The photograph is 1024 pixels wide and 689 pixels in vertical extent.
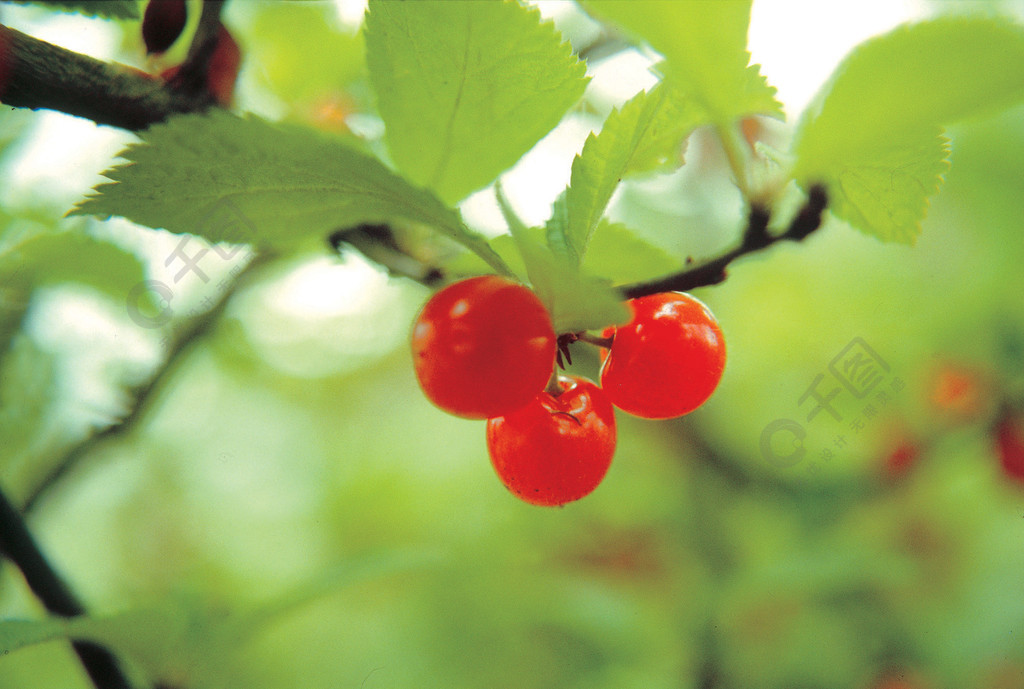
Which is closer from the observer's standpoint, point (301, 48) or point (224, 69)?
point (224, 69)

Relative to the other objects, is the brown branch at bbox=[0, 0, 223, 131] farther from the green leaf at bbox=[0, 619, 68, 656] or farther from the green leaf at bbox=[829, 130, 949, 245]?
the green leaf at bbox=[829, 130, 949, 245]

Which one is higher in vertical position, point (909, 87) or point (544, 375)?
point (909, 87)

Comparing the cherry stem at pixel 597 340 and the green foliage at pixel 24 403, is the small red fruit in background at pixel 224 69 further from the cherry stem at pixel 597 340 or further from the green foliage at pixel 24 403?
the green foliage at pixel 24 403

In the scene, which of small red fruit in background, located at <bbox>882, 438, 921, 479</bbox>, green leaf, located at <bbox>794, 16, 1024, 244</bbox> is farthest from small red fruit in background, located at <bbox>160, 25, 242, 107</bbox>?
small red fruit in background, located at <bbox>882, 438, 921, 479</bbox>

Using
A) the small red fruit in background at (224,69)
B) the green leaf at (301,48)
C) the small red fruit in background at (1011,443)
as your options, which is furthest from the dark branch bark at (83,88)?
the small red fruit in background at (1011,443)

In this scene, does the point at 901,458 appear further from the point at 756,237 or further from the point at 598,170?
the point at 598,170

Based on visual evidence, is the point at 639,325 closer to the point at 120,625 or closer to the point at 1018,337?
the point at 120,625

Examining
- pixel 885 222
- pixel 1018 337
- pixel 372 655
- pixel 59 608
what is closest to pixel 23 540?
pixel 59 608

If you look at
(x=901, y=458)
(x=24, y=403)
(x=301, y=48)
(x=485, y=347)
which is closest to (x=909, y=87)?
(x=485, y=347)
